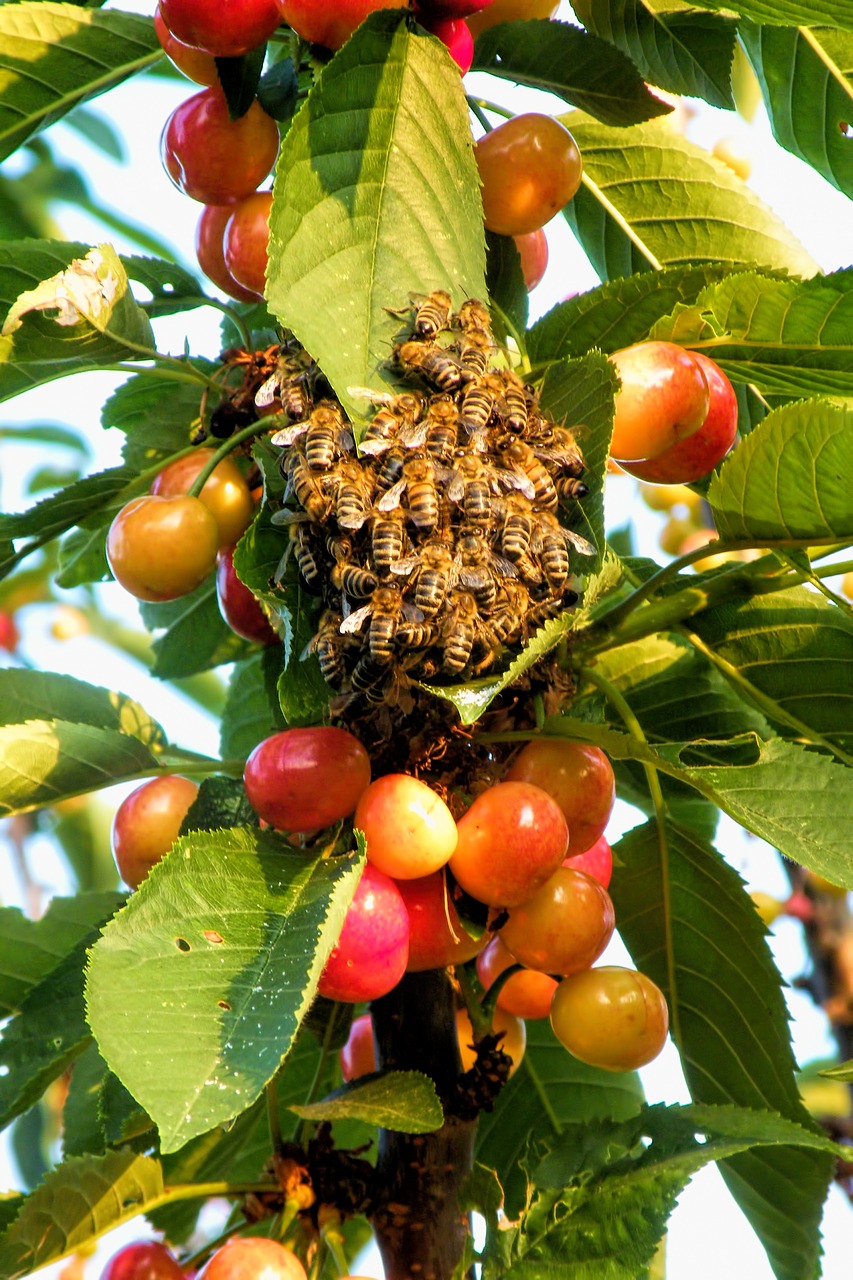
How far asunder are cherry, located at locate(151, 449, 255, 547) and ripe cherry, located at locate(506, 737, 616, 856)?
504 mm

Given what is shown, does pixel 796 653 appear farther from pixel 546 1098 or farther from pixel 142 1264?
pixel 142 1264

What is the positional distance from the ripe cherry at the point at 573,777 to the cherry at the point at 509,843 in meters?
0.06

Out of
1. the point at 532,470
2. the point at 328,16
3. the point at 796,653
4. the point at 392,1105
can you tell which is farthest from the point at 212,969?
the point at 328,16

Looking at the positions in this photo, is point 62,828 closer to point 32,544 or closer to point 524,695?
point 32,544

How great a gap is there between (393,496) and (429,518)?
46mm

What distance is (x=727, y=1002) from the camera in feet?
6.08

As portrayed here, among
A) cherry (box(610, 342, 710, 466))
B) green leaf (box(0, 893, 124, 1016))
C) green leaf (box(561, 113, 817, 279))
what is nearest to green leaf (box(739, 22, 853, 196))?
green leaf (box(561, 113, 817, 279))

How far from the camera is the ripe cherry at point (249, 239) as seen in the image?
1.76 meters

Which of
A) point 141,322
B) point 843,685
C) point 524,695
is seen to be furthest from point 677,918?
point 141,322

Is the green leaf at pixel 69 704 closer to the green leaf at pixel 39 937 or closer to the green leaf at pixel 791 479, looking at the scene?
the green leaf at pixel 39 937

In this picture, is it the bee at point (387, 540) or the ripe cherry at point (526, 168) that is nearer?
the bee at point (387, 540)

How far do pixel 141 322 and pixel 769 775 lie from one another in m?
0.96

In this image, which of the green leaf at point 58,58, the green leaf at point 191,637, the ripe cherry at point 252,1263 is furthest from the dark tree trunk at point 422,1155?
the green leaf at point 58,58

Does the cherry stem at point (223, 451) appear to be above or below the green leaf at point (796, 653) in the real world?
above
